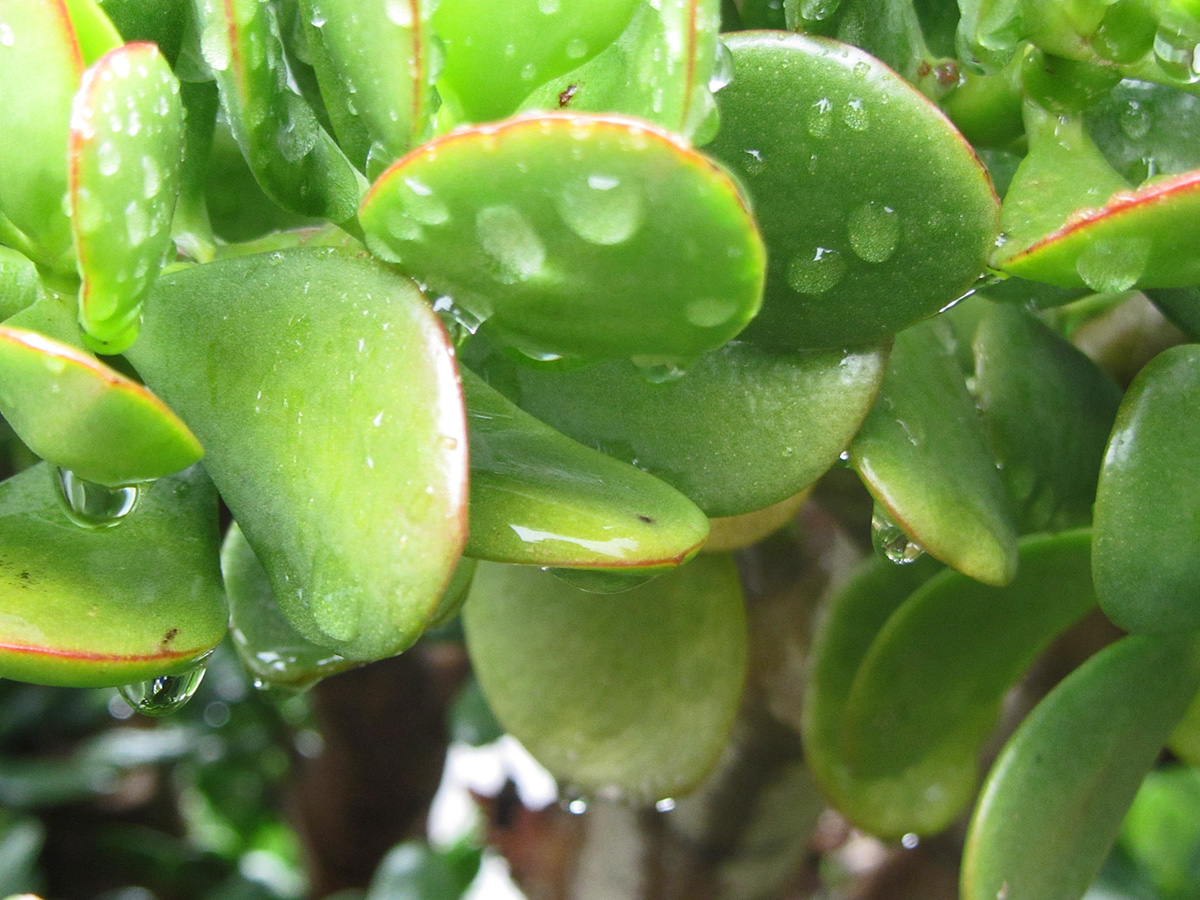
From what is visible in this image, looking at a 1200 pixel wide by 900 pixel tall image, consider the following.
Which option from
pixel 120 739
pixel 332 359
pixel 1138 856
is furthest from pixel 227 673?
pixel 332 359

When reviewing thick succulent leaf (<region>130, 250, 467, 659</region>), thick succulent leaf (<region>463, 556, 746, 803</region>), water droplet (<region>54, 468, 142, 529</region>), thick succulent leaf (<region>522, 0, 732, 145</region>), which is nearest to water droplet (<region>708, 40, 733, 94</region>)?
thick succulent leaf (<region>522, 0, 732, 145</region>)

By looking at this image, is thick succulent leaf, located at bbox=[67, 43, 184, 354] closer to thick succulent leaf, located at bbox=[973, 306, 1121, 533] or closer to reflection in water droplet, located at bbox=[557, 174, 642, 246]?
reflection in water droplet, located at bbox=[557, 174, 642, 246]

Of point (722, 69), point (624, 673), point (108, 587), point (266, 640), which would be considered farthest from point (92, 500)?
point (624, 673)

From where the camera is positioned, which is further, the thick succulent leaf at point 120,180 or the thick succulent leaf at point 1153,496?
the thick succulent leaf at point 1153,496

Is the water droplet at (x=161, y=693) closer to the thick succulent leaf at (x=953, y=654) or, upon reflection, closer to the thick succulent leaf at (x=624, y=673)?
the thick succulent leaf at (x=624, y=673)

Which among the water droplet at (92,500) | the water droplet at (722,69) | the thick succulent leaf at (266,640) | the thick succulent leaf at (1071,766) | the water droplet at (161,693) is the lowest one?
the thick succulent leaf at (1071,766)

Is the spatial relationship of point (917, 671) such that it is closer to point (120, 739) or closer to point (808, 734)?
point (808, 734)

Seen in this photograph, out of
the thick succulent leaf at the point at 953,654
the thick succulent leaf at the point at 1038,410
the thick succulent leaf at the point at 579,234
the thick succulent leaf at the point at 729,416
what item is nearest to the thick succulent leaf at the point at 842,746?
the thick succulent leaf at the point at 953,654
